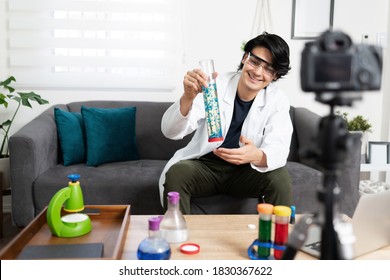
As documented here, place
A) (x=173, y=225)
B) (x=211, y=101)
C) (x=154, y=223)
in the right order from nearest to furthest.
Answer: (x=154, y=223)
(x=173, y=225)
(x=211, y=101)

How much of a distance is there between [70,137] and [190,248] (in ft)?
4.71

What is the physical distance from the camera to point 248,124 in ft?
6.37

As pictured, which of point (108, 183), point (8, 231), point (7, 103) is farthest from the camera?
point (7, 103)

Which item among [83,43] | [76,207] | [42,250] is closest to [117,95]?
[83,43]

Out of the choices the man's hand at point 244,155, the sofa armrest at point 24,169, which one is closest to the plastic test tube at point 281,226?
the man's hand at point 244,155

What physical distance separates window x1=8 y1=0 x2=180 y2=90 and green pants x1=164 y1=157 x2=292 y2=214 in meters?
1.05

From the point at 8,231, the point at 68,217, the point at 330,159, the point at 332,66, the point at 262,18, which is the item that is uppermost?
the point at 262,18

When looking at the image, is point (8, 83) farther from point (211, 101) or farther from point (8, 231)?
point (211, 101)

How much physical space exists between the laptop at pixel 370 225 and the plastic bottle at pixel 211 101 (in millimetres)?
560

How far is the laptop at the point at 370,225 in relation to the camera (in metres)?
1.06

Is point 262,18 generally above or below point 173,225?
above

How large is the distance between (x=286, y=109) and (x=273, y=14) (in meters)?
1.04

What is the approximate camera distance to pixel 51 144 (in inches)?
90.0

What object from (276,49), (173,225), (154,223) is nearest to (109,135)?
(276,49)
